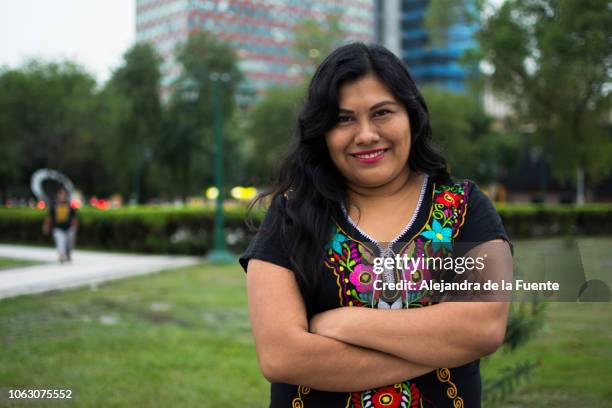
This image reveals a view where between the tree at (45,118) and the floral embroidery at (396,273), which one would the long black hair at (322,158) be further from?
the tree at (45,118)

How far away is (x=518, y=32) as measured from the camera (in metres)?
5.04

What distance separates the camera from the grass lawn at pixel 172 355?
4.74 meters

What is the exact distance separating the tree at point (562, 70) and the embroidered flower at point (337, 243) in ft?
6.77

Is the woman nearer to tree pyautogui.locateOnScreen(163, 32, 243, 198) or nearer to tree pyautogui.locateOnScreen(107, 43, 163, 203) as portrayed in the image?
tree pyautogui.locateOnScreen(163, 32, 243, 198)

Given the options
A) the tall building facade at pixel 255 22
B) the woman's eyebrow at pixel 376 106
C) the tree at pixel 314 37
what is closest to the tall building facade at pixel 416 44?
the tall building facade at pixel 255 22

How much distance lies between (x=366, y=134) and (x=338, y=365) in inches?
22.3

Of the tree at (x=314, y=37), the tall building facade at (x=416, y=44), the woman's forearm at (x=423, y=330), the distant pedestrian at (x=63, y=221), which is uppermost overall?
the tall building facade at (x=416, y=44)

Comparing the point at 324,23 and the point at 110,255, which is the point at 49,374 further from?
the point at 324,23

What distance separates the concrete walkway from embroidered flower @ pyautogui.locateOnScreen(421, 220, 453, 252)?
948cm

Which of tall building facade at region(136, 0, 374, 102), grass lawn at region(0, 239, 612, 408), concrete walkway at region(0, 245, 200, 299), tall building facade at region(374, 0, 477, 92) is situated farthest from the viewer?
tall building facade at region(136, 0, 374, 102)

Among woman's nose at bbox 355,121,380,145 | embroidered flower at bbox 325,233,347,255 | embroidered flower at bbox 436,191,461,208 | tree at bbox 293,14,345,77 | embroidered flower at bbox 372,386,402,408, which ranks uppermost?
tree at bbox 293,14,345,77

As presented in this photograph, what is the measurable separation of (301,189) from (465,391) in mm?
677

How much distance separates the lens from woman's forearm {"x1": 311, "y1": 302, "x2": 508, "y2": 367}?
1.46m

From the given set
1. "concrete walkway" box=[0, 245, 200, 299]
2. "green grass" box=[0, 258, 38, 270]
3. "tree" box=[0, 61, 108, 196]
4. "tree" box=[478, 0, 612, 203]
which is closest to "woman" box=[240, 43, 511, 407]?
"tree" box=[478, 0, 612, 203]
